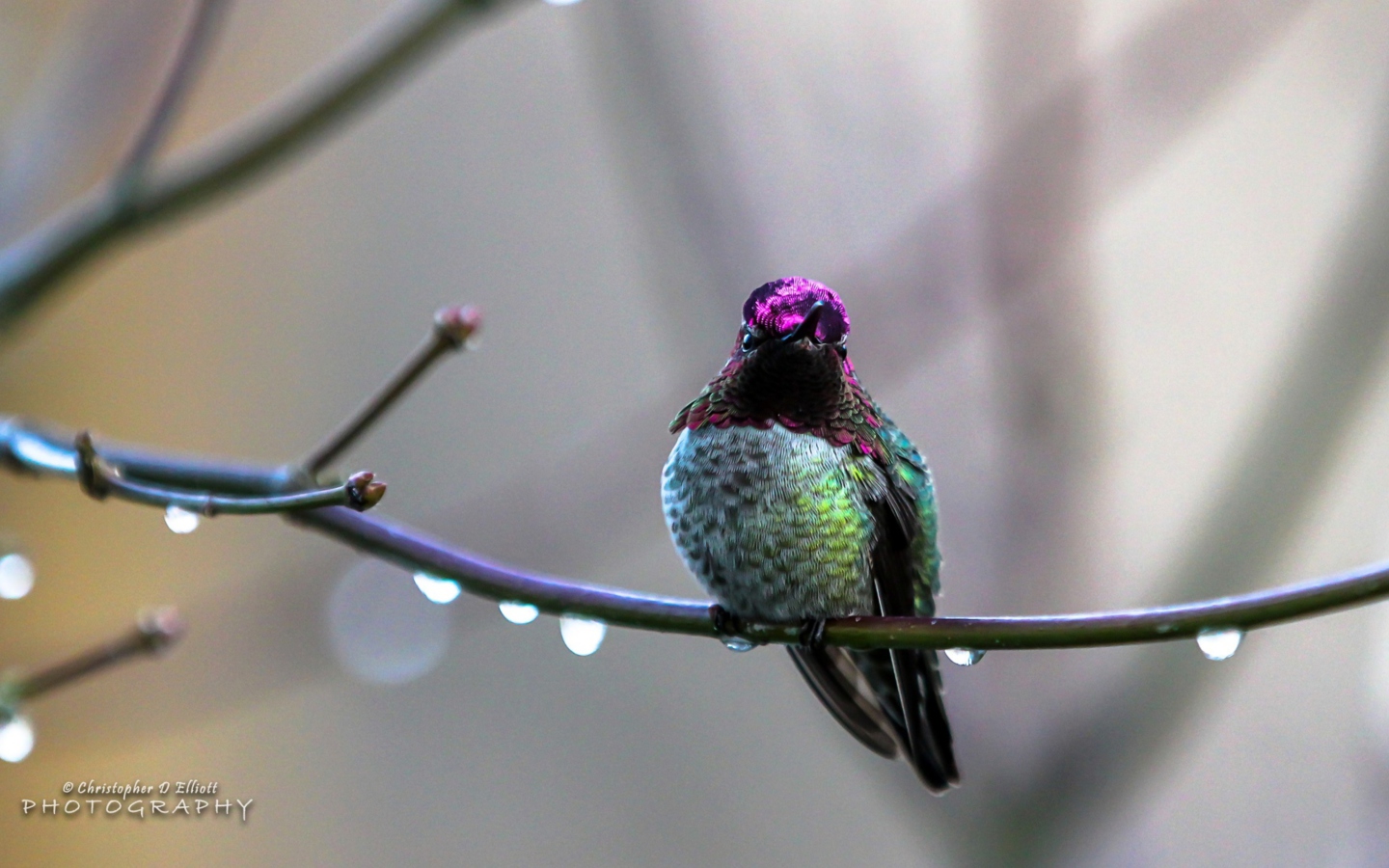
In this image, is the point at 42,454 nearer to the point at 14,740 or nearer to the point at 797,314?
the point at 14,740

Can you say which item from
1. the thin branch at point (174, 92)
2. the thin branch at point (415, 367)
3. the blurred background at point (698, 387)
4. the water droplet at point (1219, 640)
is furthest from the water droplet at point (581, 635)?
the blurred background at point (698, 387)

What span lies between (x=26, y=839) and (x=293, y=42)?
14.3ft

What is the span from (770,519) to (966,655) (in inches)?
20.5

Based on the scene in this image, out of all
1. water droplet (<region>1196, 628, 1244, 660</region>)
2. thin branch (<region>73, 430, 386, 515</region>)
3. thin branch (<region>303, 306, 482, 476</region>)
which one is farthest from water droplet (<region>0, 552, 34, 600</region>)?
water droplet (<region>1196, 628, 1244, 660</region>)

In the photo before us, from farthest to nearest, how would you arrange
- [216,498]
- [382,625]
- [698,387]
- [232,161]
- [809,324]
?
[382,625]
[698,387]
[232,161]
[216,498]
[809,324]

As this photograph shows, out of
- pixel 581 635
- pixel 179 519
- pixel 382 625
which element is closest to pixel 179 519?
pixel 179 519

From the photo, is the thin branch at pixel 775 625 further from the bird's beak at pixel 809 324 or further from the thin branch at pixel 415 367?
the bird's beak at pixel 809 324

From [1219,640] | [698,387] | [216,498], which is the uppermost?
[698,387]

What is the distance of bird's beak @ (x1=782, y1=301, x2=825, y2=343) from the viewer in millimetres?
1045

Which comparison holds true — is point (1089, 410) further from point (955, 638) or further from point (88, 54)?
point (88, 54)

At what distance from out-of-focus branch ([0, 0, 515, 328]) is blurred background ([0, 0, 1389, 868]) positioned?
0.57 metres

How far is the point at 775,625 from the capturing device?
1.59m

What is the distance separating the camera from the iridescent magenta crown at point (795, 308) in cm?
106

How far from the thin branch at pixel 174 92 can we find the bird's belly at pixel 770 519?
43.0 inches
